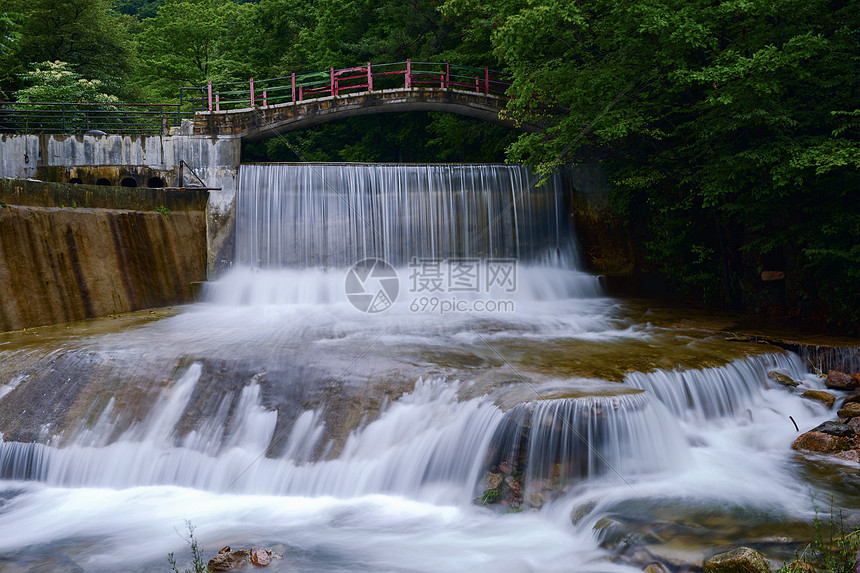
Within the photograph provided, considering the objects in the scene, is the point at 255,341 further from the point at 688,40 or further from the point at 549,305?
the point at 688,40

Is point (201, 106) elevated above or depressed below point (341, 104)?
above

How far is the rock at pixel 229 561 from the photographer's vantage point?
5789 millimetres

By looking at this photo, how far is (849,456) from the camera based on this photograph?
7465mm

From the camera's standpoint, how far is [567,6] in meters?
12.6

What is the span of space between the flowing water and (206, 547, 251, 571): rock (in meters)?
0.41

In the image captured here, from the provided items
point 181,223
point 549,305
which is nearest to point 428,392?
point 549,305

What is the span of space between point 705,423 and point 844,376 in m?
2.53

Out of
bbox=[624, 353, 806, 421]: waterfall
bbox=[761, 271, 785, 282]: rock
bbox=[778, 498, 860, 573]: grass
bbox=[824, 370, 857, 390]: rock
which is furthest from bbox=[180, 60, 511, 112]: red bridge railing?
bbox=[778, 498, 860, 573]: grass

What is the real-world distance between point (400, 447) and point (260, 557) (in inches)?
92.3

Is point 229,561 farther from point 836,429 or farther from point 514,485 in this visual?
point 836,429
